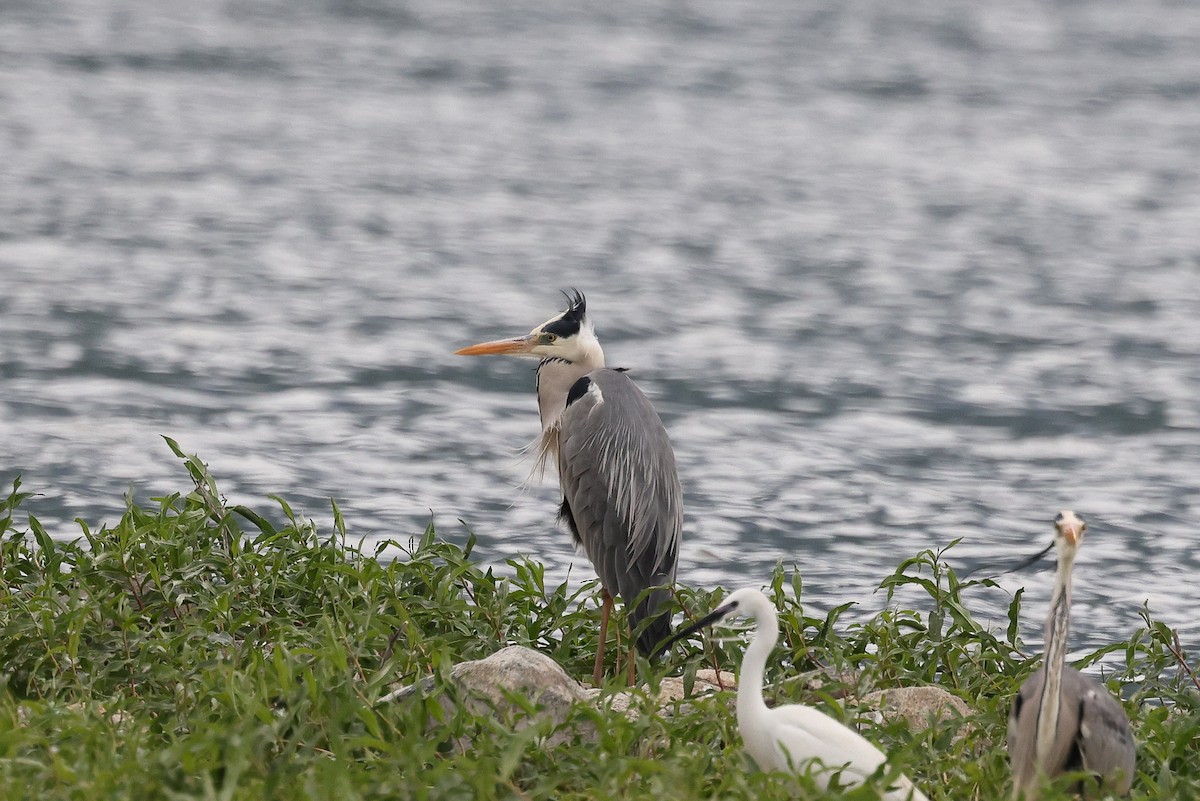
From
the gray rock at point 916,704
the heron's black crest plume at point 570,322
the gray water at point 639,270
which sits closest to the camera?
the gray rock at point 916,704

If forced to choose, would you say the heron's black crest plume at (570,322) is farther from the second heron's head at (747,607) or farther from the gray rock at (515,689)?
the second heron's head at (747,607)

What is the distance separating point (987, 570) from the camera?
700 centimetres

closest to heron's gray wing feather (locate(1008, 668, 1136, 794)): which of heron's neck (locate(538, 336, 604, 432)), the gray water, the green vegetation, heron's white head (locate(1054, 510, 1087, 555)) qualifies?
the green vegetation

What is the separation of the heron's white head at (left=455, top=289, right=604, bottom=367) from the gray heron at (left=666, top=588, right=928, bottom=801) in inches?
76.9

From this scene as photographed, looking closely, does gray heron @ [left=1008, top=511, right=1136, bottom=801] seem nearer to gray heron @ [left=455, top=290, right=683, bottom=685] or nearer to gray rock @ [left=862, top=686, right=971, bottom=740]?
gray rock @ [left=862, top=686, right=971, bottom=740]

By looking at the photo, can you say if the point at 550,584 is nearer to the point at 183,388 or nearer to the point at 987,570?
A: the point at 987,570

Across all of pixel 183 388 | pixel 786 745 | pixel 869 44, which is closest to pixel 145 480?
pixel 183 388

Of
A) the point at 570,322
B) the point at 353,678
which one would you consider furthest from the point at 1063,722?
the point at 570,322

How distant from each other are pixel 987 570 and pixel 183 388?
4144 mm

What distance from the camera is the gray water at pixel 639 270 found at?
7.71 m

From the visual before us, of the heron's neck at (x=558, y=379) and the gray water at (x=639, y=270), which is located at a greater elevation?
the heron's neck at (x=558, y=379)

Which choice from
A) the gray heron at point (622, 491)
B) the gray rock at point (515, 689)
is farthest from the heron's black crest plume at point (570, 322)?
the gray rock at point (515, 689)

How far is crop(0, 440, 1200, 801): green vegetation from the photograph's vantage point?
393 cm

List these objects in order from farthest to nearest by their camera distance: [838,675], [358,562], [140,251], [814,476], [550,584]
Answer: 1. [140,251]
2. [814,476]
3. [550,584]
4. [358,562]
5. [838,675]
